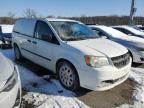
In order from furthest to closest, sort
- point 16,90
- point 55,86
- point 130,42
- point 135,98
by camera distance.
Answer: point 130,42 < point 55,86 < point 135,98 < point 16,90

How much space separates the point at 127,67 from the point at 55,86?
5.73 feet

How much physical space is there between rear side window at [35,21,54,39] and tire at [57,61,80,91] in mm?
891

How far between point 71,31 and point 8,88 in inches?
115

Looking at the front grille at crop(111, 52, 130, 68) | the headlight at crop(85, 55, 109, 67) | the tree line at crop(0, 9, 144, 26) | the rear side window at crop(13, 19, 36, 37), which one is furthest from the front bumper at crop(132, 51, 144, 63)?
the tree line at crop(0, 9, 144, 26)

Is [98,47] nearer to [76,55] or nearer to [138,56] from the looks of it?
[76,55]

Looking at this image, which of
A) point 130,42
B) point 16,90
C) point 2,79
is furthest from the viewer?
point 130,42

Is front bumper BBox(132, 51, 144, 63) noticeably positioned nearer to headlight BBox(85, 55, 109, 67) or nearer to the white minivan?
the white minivan

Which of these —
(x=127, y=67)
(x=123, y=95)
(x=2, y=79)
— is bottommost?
(x=123, y=95)

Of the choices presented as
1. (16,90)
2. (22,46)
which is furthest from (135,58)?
(16,90)

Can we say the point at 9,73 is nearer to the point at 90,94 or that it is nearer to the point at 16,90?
the point at 16,90

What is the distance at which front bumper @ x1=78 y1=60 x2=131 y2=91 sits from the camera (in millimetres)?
4180

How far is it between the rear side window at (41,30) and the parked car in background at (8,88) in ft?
7.22

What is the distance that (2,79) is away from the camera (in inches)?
111

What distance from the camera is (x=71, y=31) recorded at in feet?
17.8
